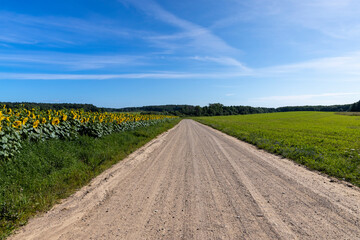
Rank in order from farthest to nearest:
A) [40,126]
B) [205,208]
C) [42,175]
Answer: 1. [40,126]
2. [42,175]
3. [205,208]

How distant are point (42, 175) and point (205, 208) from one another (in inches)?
187

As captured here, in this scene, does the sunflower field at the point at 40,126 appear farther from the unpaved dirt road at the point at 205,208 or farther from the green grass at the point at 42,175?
the unpaved dirt road at the point at 205,208

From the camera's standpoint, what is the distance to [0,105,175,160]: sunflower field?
5.75m

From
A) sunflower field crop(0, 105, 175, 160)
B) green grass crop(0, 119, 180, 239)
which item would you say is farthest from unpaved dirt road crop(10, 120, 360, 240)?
sunflower field crop(0, 105, 175, 160)

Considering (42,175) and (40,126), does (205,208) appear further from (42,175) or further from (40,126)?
(40,126)

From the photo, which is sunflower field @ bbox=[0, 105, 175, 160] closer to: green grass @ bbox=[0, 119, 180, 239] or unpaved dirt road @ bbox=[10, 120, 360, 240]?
green grass @ bbox=[0, 119, 180, 239]

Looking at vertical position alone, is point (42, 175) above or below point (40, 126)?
below

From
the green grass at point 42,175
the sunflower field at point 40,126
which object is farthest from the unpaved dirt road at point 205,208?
the sunflower field at point 40,126

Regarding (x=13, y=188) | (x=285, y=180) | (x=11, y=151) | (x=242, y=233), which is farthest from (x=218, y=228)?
(x=11, y=151)

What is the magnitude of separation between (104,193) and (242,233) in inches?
139

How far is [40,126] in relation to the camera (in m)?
7.61

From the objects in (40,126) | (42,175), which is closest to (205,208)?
(42,175)

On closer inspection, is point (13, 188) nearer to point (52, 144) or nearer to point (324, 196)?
point (52, 144)

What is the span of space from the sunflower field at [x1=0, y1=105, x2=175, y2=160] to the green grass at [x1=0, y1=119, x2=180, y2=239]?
1.19 ft
